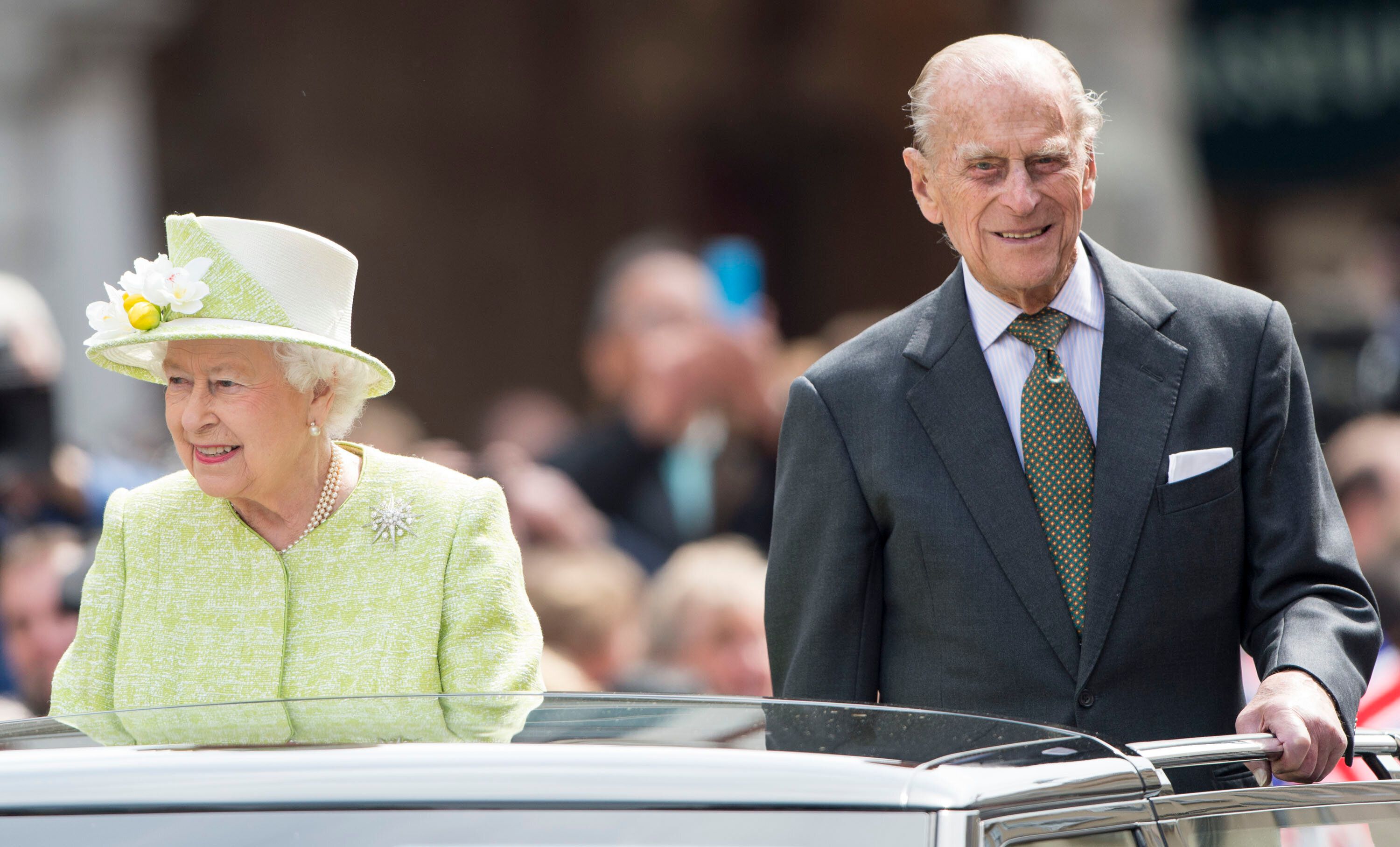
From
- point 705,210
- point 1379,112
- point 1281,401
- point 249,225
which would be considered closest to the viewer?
point 1281,401

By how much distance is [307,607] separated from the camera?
99.4 inches

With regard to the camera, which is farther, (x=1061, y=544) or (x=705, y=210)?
(x=705, y=210)

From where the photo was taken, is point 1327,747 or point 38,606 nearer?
point 1327,747

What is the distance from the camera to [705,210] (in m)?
8.95

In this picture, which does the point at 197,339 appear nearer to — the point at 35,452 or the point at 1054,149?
the point at 1054,149

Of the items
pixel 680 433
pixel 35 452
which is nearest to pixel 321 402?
pixel 35 452

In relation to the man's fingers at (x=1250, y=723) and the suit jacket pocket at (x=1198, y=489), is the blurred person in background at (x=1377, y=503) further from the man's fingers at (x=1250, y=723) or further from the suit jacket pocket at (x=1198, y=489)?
the man's fingers at (x=1250, y=723)

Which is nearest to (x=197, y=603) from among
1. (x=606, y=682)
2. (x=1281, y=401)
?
(x=1281, y=401)

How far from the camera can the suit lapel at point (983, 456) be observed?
2.41 meters

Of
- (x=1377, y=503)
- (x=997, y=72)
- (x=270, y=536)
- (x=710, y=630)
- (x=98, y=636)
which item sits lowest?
(x=710, y=630)

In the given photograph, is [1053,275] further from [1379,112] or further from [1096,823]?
[1379,112]

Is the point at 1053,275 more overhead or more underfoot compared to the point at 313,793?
more overhead

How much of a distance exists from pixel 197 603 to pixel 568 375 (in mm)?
6545

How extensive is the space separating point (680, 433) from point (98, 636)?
10.1 ft
